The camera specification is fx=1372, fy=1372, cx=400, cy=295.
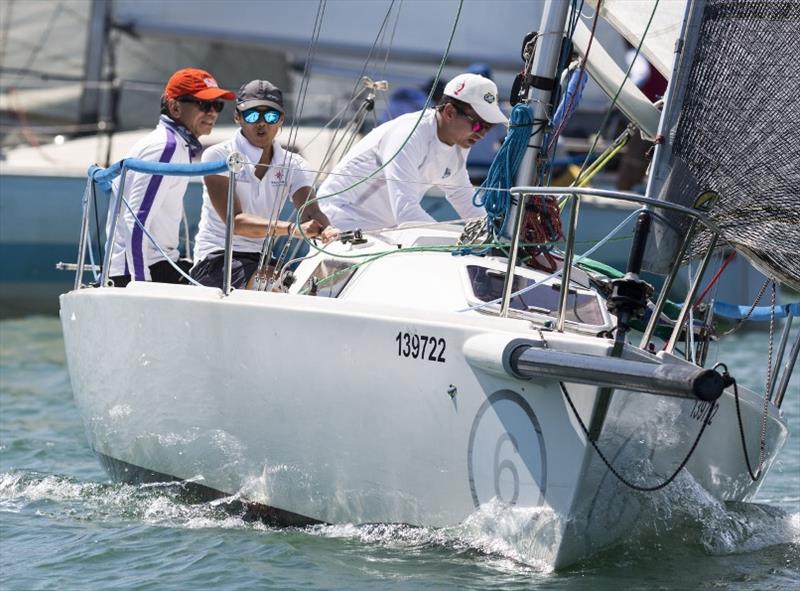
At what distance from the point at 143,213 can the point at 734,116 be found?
275 cm

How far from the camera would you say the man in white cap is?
6172 millimetres

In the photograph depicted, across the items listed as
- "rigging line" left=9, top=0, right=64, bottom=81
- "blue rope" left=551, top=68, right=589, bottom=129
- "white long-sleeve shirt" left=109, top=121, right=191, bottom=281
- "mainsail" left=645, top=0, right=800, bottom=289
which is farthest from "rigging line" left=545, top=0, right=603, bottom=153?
"rigging line" left=9, top=0, right=64, bottom=81

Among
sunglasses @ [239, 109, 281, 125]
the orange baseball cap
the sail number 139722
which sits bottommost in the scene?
the sail number 139722

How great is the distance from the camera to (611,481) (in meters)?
4.81

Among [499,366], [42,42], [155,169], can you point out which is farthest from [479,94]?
[42,42]

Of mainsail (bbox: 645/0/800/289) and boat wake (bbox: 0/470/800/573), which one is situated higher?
mainsail (bbox: 645/0/800/289)

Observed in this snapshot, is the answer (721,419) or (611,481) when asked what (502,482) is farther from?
(721,419)

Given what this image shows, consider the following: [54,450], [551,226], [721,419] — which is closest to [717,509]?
[721,419]

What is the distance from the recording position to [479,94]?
615 centimetres

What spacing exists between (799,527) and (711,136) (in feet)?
6.41

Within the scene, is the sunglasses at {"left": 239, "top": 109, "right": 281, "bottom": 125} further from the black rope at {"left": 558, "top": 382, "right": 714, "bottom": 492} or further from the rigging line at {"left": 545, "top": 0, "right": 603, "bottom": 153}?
the black rope at {"left": 558, "top": 382, "right": 714, "bottom": 492}

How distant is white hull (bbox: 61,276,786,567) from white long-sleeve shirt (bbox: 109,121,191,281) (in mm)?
324

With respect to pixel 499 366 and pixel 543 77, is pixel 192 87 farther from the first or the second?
pixel 499 366

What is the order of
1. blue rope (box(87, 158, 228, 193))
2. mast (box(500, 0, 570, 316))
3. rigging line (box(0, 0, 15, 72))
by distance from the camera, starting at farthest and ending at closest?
rigging line (box(0, 0, 15, 72)) < mast (box(500, 0, 570, 316)) < blue rope (box(87, 158, 228, 193))
